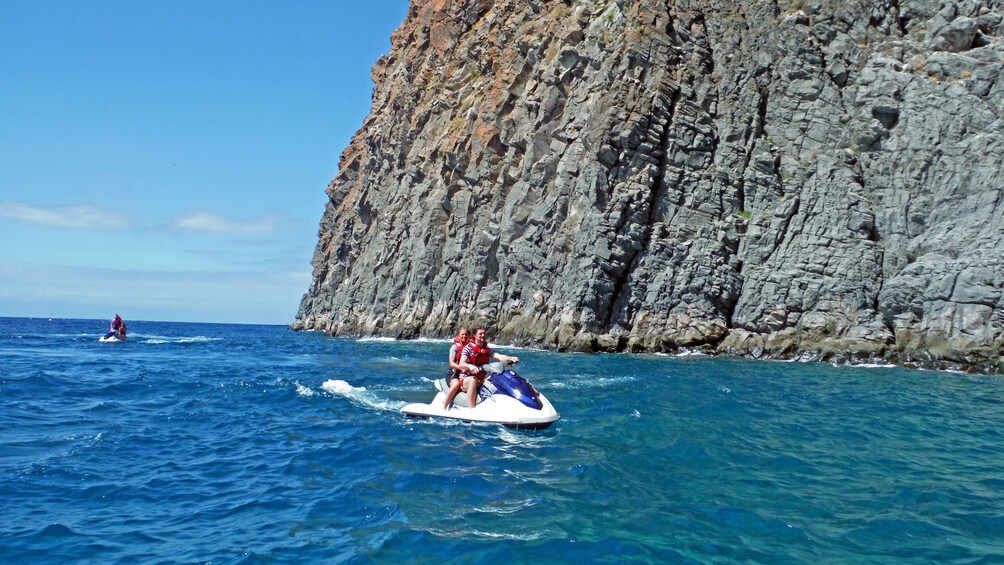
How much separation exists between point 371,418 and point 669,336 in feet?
85.5

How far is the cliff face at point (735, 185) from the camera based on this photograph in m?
32.9

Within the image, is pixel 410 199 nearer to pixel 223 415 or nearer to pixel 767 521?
pixel 223 415

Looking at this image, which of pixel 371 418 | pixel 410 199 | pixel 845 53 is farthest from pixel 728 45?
pixel 371 418

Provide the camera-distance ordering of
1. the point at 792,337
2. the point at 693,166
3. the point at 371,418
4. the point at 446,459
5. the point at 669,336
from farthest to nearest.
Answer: the point at 693,166
the point at 669,336
the point at 792,337
the point at 371,418
the point at 446,459

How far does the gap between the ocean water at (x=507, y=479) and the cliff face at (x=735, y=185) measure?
1443cm

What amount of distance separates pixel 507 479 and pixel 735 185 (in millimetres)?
35092

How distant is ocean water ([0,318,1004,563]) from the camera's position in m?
7.71

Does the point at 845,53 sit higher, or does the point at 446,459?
the point at 845,53

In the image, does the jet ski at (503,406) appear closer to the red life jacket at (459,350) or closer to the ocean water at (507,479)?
the ocean water at (507,479)

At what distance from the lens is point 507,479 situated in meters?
10.5

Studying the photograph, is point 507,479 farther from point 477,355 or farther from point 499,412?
point 477,355

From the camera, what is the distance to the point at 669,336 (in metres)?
38.9

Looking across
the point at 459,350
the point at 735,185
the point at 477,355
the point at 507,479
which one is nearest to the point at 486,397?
the point at 477,355

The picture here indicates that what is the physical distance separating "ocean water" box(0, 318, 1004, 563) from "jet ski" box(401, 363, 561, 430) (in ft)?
0.99
